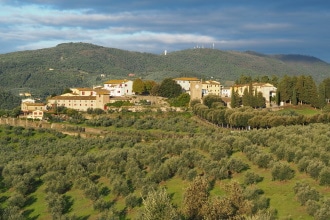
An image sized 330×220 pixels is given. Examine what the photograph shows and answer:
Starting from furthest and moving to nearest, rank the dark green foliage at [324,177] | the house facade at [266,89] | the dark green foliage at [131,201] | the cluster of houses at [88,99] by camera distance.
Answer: the cluster of houses at [88,99] < the house facade at [266,89] < the dark green foliage at [131,201] < the dark green foliage at [324,177]

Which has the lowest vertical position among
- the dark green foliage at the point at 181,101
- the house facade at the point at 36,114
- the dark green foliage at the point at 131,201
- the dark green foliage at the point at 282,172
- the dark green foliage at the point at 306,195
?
the dark green foliage at the point at 131,201

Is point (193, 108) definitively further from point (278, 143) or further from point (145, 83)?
point (278, 143)

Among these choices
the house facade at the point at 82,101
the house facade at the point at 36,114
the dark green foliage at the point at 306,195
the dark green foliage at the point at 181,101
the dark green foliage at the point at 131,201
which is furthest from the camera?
the house facade at the point at 82,101

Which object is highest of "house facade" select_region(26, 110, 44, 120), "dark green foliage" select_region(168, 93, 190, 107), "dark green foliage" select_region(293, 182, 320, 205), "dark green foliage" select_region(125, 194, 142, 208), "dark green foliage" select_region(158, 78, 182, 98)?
"dark green foliage" select_region(158, 78, 182, 98)

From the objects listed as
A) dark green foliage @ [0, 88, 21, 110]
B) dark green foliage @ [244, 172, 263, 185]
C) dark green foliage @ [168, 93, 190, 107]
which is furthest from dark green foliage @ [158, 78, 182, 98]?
dark green foliage @ [244, 172, 263, 185]

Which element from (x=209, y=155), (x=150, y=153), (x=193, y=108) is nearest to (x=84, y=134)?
(x=193, y=108)

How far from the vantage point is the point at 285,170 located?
34.8 m

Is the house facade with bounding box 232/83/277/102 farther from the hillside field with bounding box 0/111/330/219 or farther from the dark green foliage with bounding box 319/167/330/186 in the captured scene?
the dark green foliage with bounding box 319/167/330/186

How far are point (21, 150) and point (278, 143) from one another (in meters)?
34.4

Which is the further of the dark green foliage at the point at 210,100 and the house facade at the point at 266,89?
the house facade at the point at 266,89

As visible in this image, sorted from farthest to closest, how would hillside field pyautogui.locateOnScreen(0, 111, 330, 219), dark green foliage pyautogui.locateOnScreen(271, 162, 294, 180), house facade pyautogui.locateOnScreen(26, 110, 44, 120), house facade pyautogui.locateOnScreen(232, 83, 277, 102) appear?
house facade pyautogui.locateOnScreen(232, 83, 277, 102)
house facade pyautogui.locateOnScreen(26, 110, 44, 120)
dark green foliage pyautogui.locateOnScreen(271, 162, 294, 180)
hillside field pyautogui.locateOnScreen(0, 111, 330, 219)

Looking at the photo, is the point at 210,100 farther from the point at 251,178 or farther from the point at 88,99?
the point at 251,178

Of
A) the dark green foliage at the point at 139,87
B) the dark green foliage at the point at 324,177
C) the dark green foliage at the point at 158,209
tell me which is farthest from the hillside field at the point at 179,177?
the dark green foliage at the point at 139,87

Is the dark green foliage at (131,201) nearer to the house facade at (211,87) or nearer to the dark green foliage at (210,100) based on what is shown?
the dark green foliage at (210,100)
